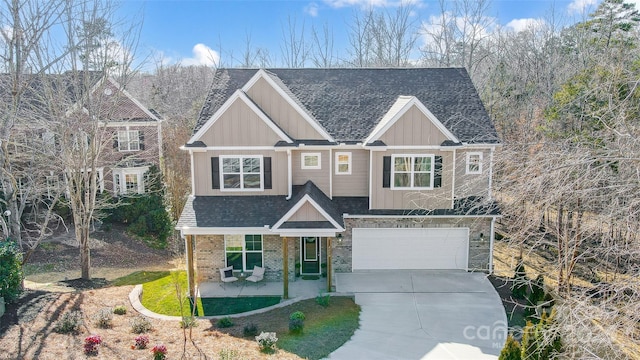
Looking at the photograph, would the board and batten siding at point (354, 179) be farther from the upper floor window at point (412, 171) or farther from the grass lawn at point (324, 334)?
the grass lawn at point (324, 334)

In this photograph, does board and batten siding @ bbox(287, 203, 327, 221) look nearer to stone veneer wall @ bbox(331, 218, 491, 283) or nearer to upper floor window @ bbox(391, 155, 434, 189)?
stone veneer wall @ bbox(331, 218, 491, 283)

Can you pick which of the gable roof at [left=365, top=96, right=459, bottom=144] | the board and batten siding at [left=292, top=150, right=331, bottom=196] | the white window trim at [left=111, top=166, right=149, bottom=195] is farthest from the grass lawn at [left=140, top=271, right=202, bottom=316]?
the white window trim at [left=111, top=166, right=149, bottom=195]

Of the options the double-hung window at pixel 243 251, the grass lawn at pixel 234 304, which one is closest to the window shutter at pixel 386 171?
the double-hung window at pixel 243 251

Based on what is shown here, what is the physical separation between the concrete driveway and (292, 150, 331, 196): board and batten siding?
364cm

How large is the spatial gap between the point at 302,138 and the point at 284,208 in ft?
9.50

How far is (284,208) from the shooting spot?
1630 centimetres

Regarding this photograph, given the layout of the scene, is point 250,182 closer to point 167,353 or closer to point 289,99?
point 289,99

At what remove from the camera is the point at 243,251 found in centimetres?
1672

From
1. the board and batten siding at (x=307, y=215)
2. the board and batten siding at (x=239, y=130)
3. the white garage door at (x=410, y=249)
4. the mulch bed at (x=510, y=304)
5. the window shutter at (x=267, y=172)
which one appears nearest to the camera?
the mulch bed at (x=510, y=304)

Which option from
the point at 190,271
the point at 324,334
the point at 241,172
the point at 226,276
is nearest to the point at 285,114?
the point at 241,172

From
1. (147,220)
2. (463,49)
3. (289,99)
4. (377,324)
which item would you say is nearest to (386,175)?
(289,99)

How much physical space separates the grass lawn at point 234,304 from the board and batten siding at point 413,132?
7.23m

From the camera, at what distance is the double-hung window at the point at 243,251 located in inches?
656

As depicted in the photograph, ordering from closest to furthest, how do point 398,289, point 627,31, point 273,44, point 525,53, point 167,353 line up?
point 167,353
point 398,289
point 627,31
point 525,53
point 273,44
